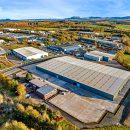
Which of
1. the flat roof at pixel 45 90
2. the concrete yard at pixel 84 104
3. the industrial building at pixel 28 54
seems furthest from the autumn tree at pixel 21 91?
the industrial building at pixel 28 54

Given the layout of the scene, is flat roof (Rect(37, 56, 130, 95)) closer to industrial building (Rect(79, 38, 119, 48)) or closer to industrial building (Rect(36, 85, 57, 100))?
industrial building (Rect(36, 85, 57, 100))

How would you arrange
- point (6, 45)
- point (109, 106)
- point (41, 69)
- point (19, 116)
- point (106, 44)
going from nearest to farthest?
1. point (19, 116)
2. point (109, 106)
3. point (41, 69)
4. point (6, 45)
5. point (106, 44)

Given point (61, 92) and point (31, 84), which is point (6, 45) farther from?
point (61, 92)

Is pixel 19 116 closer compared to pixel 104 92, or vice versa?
pixel 19 116

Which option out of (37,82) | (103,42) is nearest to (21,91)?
(37,82)

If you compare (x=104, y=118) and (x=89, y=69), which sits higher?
(x=89, y=69)

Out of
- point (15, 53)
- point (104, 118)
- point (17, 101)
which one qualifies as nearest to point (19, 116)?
point (17, 101)

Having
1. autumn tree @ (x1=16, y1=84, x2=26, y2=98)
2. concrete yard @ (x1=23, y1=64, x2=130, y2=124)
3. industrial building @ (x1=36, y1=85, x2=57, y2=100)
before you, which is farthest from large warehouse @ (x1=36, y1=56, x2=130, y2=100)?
autumn tree @ (x1=16, y1=84, x2=26, y2=98)
